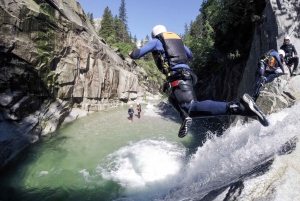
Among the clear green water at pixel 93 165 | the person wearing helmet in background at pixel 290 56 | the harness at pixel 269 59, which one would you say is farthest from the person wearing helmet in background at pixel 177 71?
the person wearing helmet in background at pixel 290 56

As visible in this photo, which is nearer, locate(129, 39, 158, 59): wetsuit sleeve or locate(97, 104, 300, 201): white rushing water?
locate(97, 104, 300, 201): white rushing water

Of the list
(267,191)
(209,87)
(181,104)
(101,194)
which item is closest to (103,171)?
(101,194)

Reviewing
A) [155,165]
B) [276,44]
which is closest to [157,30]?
[155,165]

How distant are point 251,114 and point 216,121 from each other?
17760 mm

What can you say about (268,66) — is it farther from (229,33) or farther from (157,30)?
(229,33)

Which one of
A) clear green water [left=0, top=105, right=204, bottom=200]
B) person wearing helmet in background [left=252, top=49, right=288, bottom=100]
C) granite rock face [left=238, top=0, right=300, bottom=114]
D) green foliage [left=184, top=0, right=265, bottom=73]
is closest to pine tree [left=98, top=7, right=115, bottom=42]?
green foliage [left=184, top=0, right=265, bottom=73]

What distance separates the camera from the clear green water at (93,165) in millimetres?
8344

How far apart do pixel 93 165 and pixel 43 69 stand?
940cm

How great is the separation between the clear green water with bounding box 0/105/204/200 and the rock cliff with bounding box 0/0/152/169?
4.40 feet

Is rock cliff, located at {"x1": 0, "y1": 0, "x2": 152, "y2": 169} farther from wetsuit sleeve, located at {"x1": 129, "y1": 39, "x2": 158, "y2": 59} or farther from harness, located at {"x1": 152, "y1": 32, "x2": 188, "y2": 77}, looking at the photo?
harness, located at {"x1": 152, "y1": 32, "x2": 188, "y2": 77}

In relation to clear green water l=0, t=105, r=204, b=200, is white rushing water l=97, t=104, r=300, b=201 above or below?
above

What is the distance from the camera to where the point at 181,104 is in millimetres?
4023

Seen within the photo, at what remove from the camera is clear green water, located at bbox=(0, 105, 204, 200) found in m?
8.34

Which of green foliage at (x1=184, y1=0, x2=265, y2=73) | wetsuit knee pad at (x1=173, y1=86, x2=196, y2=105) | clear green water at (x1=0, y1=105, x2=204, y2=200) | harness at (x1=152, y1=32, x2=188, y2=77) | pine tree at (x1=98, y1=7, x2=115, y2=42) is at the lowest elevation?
clear green water at (x1=0, y1=105, x2=204, y2=200)
